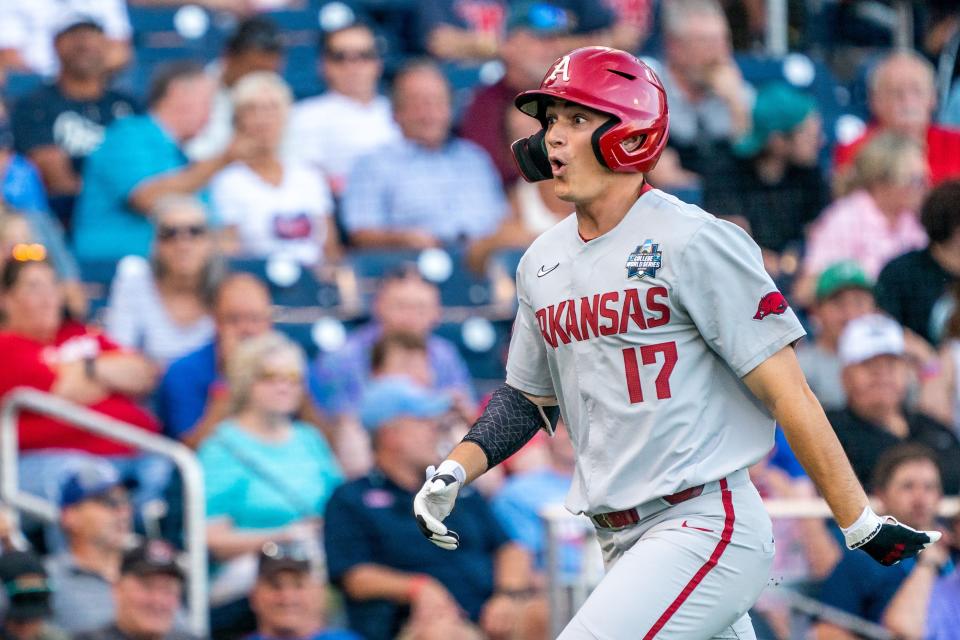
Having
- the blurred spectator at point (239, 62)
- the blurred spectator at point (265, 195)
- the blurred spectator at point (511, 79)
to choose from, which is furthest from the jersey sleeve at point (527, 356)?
the blurred spectator at point (239, 62)

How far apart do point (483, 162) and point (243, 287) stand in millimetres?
1986

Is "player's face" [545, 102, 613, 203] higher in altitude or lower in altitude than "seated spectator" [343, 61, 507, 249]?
higher

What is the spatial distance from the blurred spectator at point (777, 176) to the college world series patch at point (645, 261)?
5271mm

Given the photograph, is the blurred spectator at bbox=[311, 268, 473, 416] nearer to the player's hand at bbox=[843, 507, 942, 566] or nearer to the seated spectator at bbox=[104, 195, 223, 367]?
the seated spectator at bbox=[104, 195, 223, 367]

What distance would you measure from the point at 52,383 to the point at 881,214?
13.3 feet

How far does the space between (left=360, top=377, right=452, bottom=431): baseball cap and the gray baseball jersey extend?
2.71 metres

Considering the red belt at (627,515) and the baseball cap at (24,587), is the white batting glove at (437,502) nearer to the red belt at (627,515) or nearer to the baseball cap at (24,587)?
the red belt at (627,515)

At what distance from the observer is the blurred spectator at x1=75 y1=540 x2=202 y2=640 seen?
5.89 meters

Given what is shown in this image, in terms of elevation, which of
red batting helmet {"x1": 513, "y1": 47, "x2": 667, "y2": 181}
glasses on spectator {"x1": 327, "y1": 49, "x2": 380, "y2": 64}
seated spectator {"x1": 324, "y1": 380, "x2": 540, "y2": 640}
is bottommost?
seated spectator {"x1": 324, "y1": 380, "x2": 540, "y2": 640}

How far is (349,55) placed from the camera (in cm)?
898

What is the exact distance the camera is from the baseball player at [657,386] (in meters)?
3.59

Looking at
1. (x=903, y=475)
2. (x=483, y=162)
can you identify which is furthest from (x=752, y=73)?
(x=903, y=475)

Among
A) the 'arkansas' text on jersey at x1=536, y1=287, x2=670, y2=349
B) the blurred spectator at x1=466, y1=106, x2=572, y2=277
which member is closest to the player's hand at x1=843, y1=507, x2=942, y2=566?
the 'arkansas' text on jersey at x1=536, y1=287, x2=670, y2=349

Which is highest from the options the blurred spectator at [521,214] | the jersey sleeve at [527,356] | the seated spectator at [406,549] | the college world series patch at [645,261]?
the college world series patch at [645,261]
